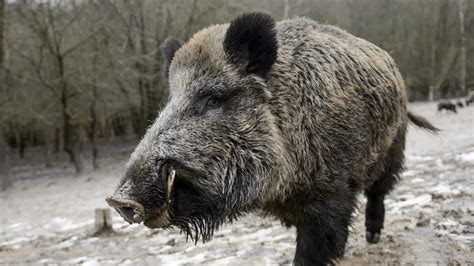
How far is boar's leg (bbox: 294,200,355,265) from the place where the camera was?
345 centimetres

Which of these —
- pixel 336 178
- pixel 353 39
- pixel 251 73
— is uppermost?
pixel 353 39

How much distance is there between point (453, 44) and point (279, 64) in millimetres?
36353

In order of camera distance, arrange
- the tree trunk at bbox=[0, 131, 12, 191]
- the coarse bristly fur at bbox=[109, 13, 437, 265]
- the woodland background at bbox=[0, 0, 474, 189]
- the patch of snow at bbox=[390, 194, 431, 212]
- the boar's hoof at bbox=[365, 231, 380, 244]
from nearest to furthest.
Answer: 1. the coarse bristly fur at bbox=[109, 13, 437, 265]
2. the boar's hoof at bbox=[365, 231, 380, 244]
3. the patch of snow at bbox=[390, 194, 431, 212]
4. the tree trunk at bbox=[0, 131, 12, 191]
5. the woodland background at bbox=[0, 0, 474, 189]

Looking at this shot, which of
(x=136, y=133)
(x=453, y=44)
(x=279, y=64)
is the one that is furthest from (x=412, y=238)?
(x=453, y=44)

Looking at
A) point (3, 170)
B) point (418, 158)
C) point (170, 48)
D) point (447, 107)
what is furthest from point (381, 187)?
point (3, 170)

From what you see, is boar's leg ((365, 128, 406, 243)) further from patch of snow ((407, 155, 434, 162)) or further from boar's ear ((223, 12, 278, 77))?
patch of snow ((407, 155, 434, 162))

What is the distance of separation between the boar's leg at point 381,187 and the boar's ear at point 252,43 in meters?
2.09

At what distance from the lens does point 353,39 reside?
4.46 metres

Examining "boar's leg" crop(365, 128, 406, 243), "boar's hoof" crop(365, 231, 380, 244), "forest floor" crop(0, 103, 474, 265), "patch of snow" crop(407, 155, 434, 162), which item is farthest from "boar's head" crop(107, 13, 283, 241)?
"patch of snow" crop(407, 155, 434, 162)

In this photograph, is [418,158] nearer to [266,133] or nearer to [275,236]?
[275,236]

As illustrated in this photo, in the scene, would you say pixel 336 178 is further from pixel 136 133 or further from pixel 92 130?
pixel 136 133

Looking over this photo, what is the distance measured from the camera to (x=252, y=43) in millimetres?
3184

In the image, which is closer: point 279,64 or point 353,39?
point 279,64

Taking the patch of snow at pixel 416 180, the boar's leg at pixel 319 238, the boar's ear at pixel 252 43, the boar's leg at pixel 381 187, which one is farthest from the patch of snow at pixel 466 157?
the boar's ear at pixel 252 43
